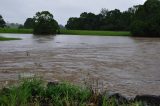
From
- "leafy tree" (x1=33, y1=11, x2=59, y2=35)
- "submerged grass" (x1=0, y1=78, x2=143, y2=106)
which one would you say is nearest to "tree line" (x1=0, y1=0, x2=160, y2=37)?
"leafy tree" (x1=33, y1=11, x2=59, y2=35)

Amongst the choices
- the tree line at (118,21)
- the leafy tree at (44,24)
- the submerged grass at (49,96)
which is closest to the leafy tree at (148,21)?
the tree line at (118,21)

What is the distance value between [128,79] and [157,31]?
57742mm

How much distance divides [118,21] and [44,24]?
26759mm

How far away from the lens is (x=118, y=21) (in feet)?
333

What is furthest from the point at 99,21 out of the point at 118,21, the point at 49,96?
the point at 49,96

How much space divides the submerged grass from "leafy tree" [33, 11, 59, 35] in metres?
74.5

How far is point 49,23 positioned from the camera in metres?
82.1

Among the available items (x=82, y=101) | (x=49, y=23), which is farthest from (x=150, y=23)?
(x=82, y=101)

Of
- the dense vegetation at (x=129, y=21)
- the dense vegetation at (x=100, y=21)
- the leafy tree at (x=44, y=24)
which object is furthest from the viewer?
the dense vegetation at (x=100, y=21)

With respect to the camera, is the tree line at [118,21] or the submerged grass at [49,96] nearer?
the submerged grass at [49,96]

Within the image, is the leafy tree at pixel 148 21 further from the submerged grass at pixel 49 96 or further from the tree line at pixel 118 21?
the submerged grass at pixel 49 96

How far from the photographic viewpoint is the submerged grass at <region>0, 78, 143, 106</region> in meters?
6.14

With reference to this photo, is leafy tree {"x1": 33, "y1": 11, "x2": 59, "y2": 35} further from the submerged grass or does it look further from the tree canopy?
the submerged grass

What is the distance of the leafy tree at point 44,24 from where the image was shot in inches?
3219
